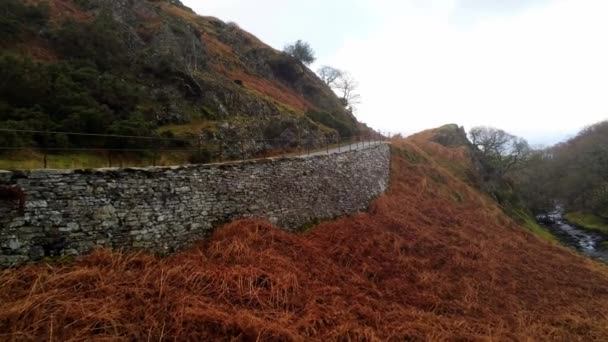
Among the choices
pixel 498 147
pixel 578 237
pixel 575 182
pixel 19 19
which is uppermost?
pixel 19 19

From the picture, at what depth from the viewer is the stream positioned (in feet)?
89.6

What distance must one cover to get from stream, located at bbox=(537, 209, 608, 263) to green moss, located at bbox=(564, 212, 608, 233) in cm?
57

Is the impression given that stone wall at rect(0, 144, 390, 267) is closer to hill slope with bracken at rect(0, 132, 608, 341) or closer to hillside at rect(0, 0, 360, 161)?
hill slope with bracken at rect(0, 132, 608, 341)

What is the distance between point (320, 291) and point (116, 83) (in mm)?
11423

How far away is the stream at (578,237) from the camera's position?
27.3m

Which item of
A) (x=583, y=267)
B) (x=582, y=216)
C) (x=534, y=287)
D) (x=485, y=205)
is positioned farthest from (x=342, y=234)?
(x=582, y=216)

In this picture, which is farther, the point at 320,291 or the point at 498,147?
the point at 498,147

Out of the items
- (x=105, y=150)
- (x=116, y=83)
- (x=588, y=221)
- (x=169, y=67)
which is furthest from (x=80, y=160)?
(x=588, y=221)

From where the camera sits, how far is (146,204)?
8812 millimetres

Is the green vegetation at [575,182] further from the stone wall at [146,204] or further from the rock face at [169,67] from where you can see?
the stone wall at [146,204]

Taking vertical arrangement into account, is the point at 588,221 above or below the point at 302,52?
below

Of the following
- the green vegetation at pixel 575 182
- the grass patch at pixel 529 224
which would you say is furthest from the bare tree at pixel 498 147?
the grass patch at pixel 529 224

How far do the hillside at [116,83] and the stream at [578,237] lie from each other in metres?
22.1

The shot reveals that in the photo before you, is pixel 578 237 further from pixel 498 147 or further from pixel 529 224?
pixel 498 147
